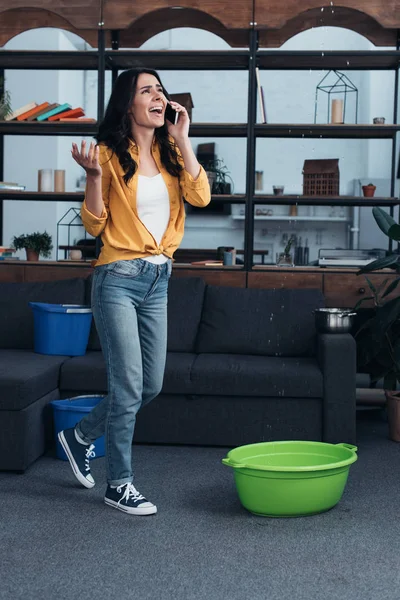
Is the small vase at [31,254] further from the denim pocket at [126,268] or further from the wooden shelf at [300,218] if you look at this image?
the wooden shelf at [300,218]

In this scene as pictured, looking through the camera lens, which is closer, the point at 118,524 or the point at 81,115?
the point at 118,524

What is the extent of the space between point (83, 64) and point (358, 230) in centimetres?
565

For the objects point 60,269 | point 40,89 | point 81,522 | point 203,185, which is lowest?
point 81,522

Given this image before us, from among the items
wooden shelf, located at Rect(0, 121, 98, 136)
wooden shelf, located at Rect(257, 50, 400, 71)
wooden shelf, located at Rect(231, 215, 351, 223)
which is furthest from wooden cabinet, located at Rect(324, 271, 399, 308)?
wooden shelf, located at Rect(231, 215, 351, 223)

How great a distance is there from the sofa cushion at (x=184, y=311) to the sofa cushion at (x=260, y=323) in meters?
0.05

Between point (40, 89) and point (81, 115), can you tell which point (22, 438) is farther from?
point (40, 89)

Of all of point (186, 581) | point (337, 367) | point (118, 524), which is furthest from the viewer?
point (337, 367)

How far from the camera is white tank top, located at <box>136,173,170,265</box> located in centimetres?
265

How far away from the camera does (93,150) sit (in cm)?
243

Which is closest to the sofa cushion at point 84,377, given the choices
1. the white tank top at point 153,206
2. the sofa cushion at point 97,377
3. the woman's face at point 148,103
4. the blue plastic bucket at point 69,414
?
the sofa cushion at point 97,377

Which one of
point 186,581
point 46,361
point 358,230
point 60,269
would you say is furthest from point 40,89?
point 186,581

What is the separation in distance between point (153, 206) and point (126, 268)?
0.75 ft

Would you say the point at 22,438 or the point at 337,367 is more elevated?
the point at 337,367

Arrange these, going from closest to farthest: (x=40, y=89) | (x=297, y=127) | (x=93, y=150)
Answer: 1. (x=93, y=150)
2. (x=297, y=127)
3. (x=40, y=89)
